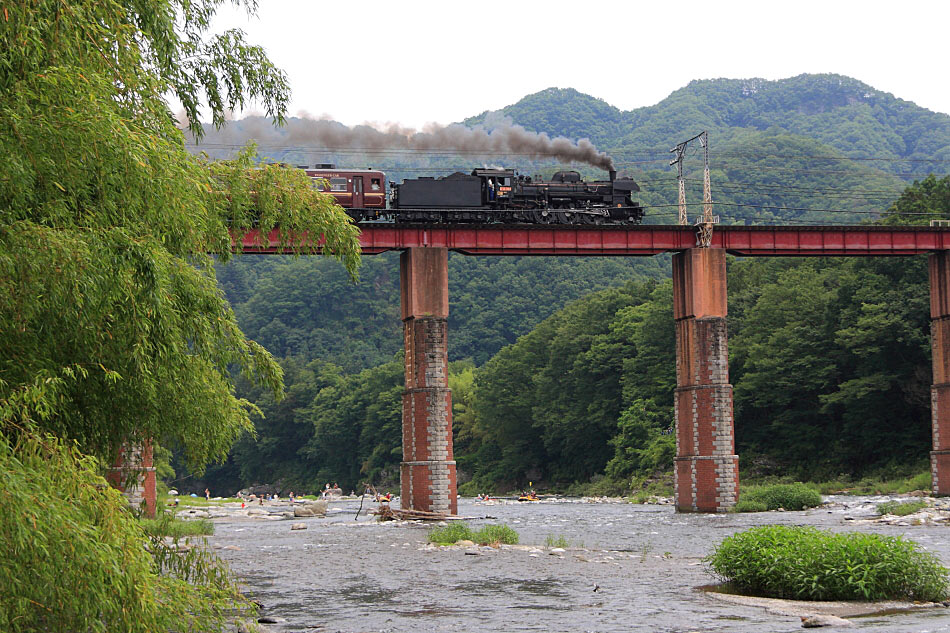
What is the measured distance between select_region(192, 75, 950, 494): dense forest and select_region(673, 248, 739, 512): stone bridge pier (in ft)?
68.1

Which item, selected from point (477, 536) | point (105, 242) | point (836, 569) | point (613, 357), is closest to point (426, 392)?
point (477, 536)

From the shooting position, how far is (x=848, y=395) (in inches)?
2899

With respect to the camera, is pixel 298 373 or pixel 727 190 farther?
pixel 727 190

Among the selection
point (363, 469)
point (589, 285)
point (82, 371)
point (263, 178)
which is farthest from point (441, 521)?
point (589, 285)

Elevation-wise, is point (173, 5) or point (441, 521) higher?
point (173, 5)

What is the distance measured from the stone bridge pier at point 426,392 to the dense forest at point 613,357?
11.0 m

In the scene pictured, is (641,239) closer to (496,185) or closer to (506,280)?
(496,185)

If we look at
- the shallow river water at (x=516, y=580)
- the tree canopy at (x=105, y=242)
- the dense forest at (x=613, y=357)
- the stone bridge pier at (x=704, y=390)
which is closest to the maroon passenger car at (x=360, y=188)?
the dense forest at (x=613, y=357)

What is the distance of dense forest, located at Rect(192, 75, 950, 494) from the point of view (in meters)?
74.0

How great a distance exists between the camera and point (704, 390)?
51.5m

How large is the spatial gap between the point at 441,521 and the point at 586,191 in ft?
63.8

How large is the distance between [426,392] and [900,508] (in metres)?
20.5

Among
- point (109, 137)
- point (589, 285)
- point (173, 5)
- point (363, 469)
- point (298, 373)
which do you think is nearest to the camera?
point (109, 137)

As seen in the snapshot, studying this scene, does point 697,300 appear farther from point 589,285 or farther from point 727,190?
point 727,190
